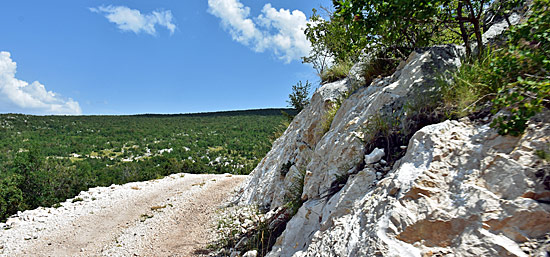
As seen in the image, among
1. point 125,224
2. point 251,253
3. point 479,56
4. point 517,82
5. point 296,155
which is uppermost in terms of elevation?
point 479,56

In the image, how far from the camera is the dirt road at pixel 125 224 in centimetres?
786

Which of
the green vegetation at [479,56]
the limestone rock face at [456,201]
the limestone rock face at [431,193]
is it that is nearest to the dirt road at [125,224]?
the limestone rock face at [431,193]

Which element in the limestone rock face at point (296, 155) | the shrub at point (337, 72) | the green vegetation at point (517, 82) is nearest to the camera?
the green vegetation at point (517, 82)

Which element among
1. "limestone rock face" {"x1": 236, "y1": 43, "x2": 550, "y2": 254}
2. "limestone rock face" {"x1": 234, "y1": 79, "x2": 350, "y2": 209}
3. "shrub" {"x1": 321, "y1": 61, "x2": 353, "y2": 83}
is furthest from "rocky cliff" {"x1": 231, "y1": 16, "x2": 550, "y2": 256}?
"shrub" {"x1": 321, "y1": 61, "x2": 353, "y2": 83}

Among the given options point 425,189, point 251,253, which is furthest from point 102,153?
point 425,189

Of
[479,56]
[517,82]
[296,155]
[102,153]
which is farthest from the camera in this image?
[102,153]

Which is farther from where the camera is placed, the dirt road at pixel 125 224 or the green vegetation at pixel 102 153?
the green vegetation at pixel 102 153

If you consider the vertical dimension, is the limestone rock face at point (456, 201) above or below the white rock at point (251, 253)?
above

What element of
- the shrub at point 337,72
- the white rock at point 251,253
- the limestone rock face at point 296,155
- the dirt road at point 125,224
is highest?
the shrub at point 337,72

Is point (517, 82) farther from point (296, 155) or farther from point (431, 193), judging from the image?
point (296, 155)

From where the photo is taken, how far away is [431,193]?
2.89m

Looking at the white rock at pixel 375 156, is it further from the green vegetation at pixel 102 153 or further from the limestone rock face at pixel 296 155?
the green vegetation at pixel 102 153

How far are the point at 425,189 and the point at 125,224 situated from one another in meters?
10.6

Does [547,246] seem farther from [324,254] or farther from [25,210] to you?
[25,210]
